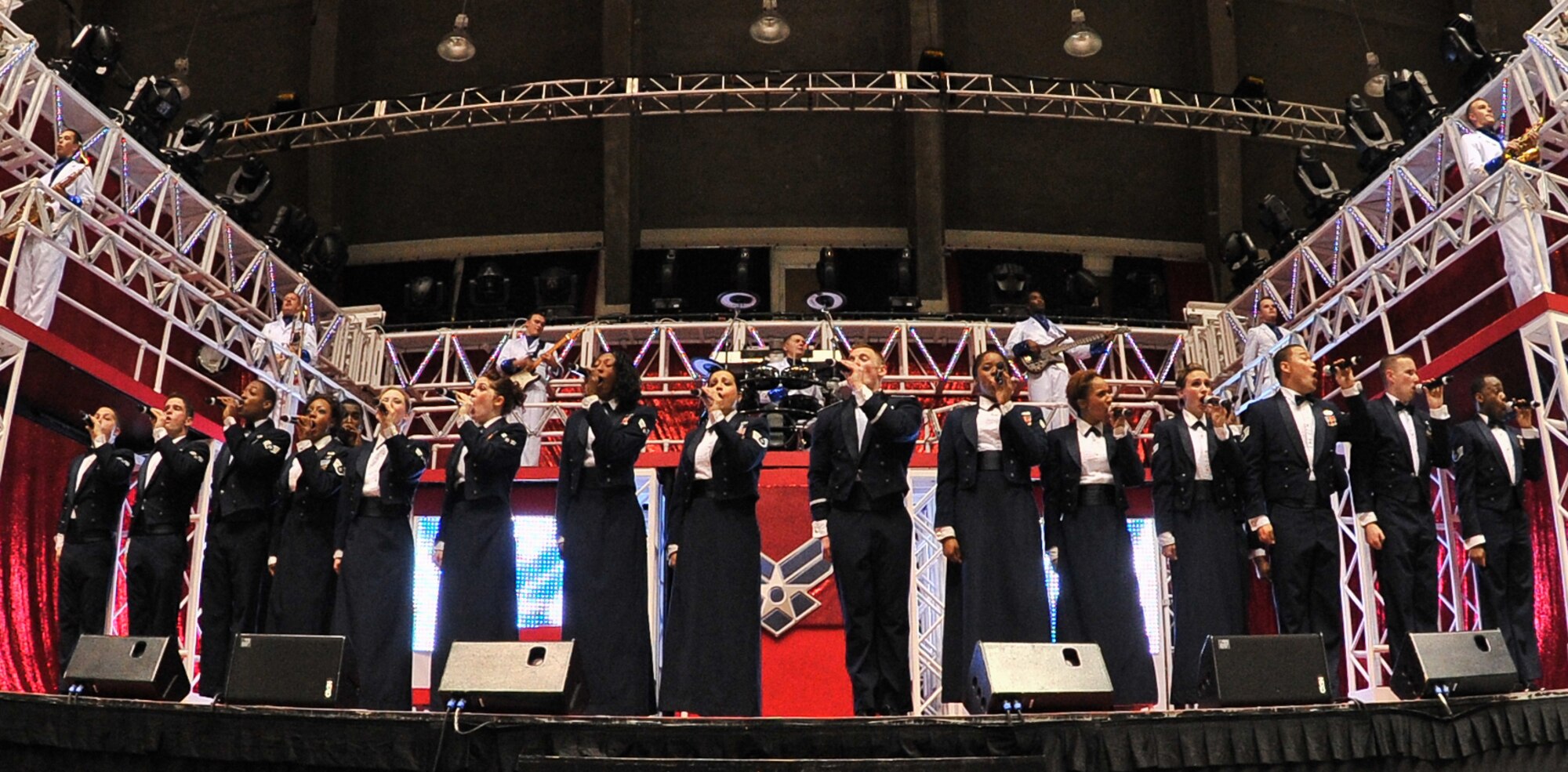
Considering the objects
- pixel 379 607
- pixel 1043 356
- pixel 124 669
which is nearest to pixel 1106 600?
pixel 379 607

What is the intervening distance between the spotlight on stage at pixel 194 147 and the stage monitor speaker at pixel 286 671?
809cm

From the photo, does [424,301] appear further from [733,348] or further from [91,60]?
[91,60]

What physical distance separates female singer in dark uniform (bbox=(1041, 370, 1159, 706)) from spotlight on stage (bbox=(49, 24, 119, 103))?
7.93 meters

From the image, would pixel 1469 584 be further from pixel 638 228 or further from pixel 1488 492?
pixel 638 228

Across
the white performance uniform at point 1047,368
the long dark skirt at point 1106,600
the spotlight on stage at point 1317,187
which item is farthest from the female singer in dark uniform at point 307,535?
the spotlight on stage at point 1317,187

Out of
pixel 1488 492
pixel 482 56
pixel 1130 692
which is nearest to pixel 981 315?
pixel 482 56

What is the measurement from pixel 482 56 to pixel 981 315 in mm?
6874

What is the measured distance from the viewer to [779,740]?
3996 mm

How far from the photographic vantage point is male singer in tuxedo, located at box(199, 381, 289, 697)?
5941 millimetres

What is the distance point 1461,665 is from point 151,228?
397 inches

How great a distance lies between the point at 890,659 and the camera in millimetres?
5191

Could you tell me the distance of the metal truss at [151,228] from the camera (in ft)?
29.3

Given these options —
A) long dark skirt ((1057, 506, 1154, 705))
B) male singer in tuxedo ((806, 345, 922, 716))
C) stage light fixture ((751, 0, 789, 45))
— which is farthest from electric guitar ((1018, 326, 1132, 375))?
male singer in tuxedo ((806, 345, 922, 716))

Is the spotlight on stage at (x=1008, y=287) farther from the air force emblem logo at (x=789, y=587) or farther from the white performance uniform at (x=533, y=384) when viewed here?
the air force emblem logo at (x=789, y=587)
